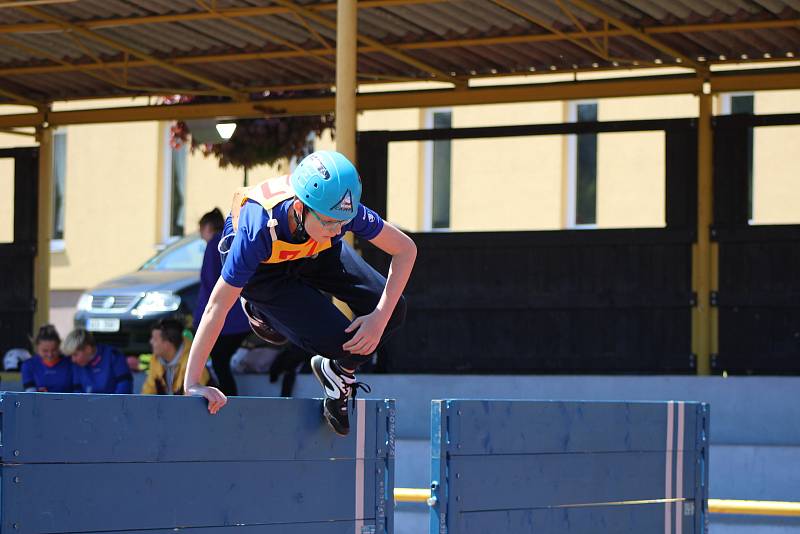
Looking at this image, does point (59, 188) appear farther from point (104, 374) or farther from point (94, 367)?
point (104, 374)

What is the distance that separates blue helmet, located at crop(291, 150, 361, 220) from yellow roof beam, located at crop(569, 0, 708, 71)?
6.87m

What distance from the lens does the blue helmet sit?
5.47 metres

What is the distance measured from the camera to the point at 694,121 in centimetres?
1284

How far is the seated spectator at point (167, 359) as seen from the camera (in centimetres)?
1112

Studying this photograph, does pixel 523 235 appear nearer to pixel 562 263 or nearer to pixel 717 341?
pixel 562 263

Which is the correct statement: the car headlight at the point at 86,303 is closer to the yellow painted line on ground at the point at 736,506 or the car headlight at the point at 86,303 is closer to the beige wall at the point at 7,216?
the beige wall at the point at 7,216

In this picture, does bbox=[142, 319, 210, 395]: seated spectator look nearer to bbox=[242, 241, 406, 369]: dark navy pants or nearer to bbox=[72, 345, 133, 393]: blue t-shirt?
bbox=[72, 345, 133, 393]: blue t-shirt

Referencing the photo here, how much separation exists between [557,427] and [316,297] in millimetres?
1464

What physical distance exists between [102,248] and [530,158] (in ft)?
26.3

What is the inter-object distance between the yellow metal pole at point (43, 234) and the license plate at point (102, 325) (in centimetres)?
45

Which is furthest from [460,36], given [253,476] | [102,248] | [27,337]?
[102,248]

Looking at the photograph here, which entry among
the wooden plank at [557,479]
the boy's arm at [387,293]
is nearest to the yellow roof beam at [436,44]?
the wooden plank at [557,479]

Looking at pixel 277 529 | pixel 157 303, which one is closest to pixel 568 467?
pixel 277 529

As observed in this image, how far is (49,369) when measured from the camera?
483 inches
